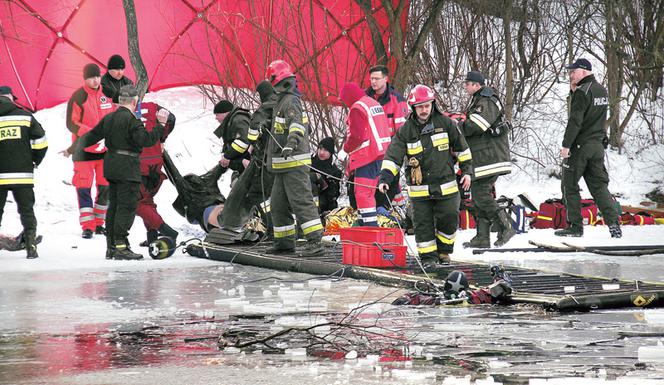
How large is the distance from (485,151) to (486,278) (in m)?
3.40

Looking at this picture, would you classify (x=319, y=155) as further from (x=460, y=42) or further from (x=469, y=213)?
(x=460, y=42)

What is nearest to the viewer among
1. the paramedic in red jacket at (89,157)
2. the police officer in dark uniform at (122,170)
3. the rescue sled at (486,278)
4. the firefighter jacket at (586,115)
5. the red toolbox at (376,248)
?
the rescue sled at (486,278)

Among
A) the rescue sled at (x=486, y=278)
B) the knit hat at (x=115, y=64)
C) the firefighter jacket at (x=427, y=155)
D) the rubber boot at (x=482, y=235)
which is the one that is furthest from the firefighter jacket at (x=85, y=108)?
the firefighter jacket at (x=427, y=155)

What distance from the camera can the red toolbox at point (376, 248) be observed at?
9.91 metres

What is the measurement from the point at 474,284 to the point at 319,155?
253 inches

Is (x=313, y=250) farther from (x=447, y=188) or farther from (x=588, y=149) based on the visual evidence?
(x=588, y=149)

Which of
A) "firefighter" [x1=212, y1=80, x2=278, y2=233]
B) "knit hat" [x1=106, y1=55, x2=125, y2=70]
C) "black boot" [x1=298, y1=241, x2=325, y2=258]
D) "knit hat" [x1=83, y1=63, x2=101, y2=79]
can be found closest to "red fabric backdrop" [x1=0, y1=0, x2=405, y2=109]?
"knit hat" [x1=83, y1=63, x2=101, y2=79]

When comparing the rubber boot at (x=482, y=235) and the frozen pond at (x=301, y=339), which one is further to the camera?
the rubber boot at (x=482, y=235)

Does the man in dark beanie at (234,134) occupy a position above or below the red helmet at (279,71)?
below

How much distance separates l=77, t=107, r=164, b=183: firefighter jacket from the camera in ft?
A: 37.6

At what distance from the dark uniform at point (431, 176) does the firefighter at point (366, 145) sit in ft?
7.27

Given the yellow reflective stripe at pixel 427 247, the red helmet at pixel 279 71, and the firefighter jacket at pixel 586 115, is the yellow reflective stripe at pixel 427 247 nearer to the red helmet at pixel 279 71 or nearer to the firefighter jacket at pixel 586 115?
the red helmet at pixel 279 71

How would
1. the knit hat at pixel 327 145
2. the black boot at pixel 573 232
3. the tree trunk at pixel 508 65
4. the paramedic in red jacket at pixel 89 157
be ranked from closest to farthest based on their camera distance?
the black boot at pixel 573 232 < the paramedic in red jacket at pixel 89 157 < the knit hat at pixel 327 145 < the tree trunk at pixel 508 65

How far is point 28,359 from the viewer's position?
18.8ft
